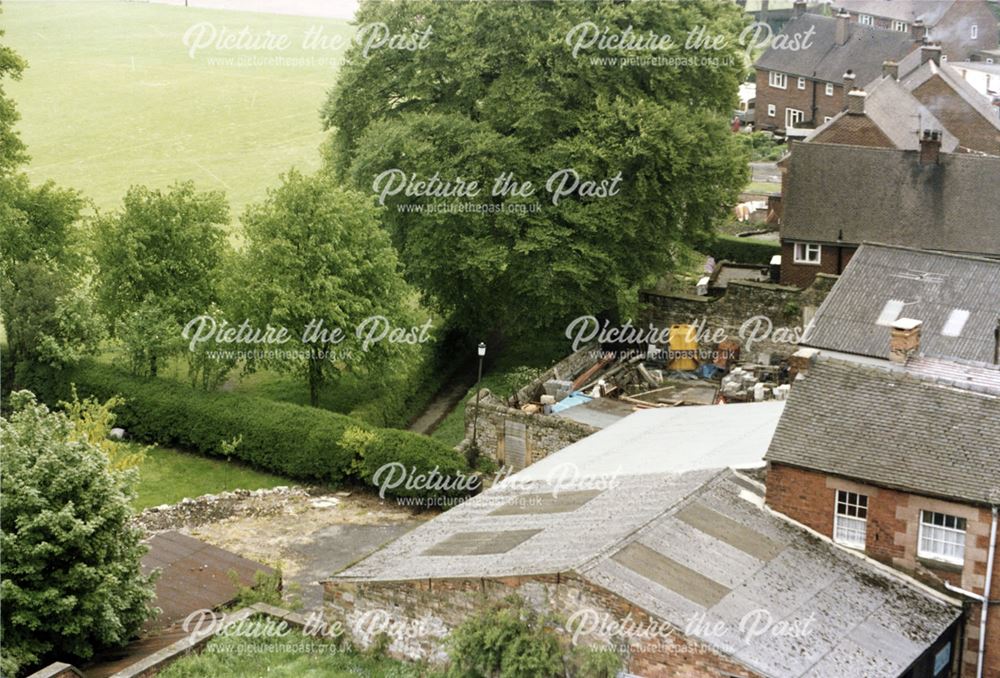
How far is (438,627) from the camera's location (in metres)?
30.1

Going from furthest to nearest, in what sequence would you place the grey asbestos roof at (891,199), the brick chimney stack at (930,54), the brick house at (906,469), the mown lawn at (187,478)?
the brick chimney stack at (930,54) → the grey asbestos roof at (891,199) → the mown lawn at (187,478) → the brick house at (906,469)

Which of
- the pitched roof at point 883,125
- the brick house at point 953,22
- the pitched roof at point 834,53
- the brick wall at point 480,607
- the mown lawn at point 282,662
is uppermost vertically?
the brick house at point 953,22

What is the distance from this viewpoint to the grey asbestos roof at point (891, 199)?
54.7 m

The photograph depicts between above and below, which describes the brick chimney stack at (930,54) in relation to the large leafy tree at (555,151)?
above

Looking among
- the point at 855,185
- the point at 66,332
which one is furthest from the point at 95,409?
the point at 855,185

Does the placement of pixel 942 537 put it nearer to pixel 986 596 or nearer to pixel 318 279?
pixel 986 596

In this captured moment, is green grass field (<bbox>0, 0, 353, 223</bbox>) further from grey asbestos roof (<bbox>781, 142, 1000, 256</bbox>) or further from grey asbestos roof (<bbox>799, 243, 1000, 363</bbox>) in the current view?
grey asbestos roof (<bbox>799, 243, 1000, 363</bbox>)

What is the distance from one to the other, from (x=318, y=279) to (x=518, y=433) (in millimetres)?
8892

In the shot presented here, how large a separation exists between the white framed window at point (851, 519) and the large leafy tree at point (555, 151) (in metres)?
22.8

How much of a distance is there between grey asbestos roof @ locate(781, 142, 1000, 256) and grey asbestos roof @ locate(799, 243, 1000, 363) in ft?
57.1

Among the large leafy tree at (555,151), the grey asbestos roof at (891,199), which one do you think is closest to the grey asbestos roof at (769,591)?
the large leafy tree at (555,151)

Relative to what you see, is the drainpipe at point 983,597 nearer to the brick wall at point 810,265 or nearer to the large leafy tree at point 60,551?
the large leafy tree at point 60,551

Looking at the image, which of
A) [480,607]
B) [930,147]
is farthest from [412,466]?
[930,147]

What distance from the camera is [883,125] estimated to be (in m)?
65.6
